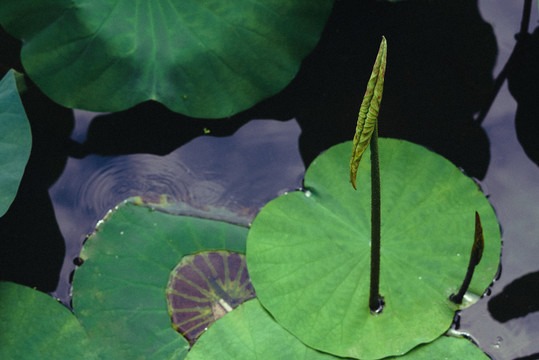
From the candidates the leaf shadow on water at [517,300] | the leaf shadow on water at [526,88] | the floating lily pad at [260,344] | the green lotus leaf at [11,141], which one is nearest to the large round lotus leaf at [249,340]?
the floating lily pad at [260,344]

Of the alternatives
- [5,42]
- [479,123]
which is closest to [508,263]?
[479,123]

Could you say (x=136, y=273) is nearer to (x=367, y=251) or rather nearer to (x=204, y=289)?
(x=204, y=289)

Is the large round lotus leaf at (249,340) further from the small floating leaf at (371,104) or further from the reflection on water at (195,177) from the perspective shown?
the small floating leaf at (371,104)

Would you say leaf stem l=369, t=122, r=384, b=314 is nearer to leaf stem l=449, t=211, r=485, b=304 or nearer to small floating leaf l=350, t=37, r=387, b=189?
small floating leaf l=350, t=37, r=387, b=189

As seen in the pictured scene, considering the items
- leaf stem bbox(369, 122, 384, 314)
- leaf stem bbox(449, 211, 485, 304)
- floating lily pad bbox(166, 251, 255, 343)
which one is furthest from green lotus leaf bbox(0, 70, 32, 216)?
leaf stem bbox(449, 211, 485, 304)

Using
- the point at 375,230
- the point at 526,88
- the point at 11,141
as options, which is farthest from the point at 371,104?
the point at 526,88

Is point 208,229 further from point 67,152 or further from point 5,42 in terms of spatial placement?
point 5,42

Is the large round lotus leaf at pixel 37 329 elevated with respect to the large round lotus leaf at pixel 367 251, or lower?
lower
